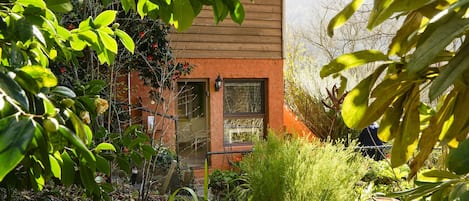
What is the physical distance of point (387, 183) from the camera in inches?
212

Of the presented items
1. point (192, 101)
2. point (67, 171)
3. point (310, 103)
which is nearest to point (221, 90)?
point (192, 101)

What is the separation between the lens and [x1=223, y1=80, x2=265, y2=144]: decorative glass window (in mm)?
8461

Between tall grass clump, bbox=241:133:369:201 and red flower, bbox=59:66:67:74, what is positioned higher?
red flower, bbox=59:66:67:74

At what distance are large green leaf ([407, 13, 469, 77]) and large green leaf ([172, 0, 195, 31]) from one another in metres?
0.73

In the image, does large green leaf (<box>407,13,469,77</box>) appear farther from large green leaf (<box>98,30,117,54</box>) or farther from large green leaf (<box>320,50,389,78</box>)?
large green leaf (<box>98,30,117,54</box>)

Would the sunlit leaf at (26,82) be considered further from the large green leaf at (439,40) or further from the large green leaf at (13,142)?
the large green leaf at (439,40)

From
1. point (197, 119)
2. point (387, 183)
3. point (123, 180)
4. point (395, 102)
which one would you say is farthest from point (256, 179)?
point (197, 119)

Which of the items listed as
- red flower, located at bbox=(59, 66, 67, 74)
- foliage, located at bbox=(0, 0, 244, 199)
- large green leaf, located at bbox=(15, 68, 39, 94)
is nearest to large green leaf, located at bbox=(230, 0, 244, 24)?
foliage, located at bbox=(0, 0, 244, 199)

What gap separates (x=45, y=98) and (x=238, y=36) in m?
7.95

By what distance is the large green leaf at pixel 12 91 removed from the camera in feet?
1.83

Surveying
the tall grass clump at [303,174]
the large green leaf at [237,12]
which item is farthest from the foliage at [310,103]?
the large green leaf at [237,12]

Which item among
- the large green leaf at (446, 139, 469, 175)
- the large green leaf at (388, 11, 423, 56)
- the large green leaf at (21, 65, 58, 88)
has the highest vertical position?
the large green leaf at (388, 11, 423, 56)

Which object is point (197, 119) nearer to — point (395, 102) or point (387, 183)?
point (387, 183)

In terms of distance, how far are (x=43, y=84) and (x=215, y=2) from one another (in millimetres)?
537
